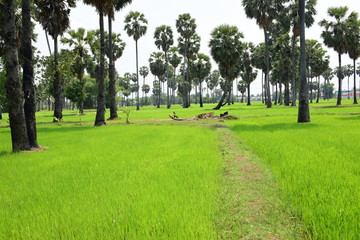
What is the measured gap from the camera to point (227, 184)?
5.69 meters

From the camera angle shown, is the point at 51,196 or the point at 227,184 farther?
the point at 227,184

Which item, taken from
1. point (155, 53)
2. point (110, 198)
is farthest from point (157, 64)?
point (110, 198)

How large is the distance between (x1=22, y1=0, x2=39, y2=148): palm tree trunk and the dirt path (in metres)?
9.42

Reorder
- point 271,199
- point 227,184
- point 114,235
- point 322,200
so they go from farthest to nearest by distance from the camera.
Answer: point 227,184
point 271,199
point 322,200
point 114,235

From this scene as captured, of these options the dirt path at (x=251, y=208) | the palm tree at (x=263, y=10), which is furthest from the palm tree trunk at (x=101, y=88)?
the palm tree at (x=263, y=10)

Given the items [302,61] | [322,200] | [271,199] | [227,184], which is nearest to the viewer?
[322,200]

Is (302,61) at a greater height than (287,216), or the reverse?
(302,61)

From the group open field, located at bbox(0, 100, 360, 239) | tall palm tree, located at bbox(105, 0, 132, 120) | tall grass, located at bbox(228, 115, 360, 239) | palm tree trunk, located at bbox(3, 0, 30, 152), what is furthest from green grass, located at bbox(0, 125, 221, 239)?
tall palm tree, located at bbox(105, 0, 132, 120)

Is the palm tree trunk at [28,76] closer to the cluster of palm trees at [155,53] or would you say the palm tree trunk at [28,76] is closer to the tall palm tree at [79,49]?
the cluster of palm trees at [155,53]

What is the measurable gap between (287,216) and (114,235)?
8.78ft

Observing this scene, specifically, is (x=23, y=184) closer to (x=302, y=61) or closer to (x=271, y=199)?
(x=271, y=199)

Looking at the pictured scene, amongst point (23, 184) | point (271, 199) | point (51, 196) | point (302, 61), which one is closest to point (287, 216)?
point (271, 199)

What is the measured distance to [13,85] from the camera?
1052 centimetres

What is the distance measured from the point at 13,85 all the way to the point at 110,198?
28.8 ft
